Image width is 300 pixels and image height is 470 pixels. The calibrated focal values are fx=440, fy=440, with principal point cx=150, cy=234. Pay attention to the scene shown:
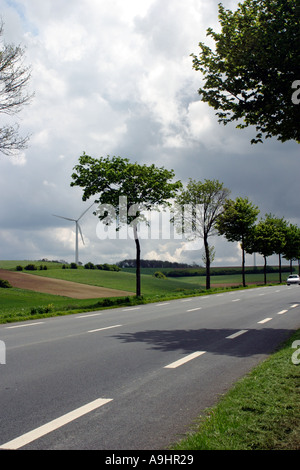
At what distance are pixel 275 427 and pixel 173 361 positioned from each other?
3927 mm

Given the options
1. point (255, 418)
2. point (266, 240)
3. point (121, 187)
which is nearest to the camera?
point (255, 418)

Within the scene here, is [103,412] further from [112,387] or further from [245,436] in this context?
[245,436]

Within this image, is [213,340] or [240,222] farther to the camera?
[240,222]

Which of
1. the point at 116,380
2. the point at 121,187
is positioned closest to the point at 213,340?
the point at 116,380

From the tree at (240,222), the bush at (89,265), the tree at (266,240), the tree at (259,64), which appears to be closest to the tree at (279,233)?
the tree at (266,240)

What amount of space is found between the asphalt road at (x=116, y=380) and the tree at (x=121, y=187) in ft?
61.8

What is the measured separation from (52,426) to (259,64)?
405 inches

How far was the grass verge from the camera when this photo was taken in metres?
3.89

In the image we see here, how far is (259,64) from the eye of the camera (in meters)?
11.6

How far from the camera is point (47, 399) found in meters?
5.62

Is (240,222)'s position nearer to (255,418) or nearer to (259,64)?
(259,64)

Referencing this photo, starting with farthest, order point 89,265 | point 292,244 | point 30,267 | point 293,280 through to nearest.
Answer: point 89,265 < point 292,244 < point 30,267 < point 293,280

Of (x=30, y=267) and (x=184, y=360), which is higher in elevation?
(x=30, y=267)

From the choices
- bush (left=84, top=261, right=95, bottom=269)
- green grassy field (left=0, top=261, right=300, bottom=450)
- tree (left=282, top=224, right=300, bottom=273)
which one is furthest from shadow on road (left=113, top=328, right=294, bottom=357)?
bush (left=84, top=261, right=95, bottom=269)
